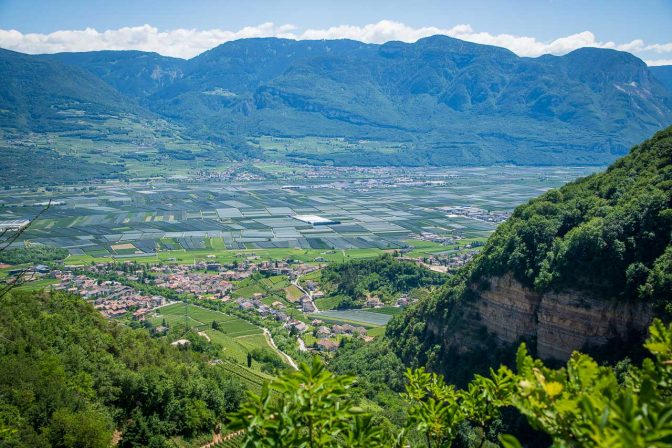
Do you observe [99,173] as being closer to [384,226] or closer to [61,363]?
[384,226]

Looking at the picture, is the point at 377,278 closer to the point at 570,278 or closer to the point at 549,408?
the point at 570,278

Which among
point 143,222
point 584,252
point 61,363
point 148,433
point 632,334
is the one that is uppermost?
point 584,252

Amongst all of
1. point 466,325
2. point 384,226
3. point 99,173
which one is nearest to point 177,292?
point 466,325

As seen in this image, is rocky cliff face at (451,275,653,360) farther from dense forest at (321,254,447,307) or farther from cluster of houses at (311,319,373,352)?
dense forest at (321,254,447,307)

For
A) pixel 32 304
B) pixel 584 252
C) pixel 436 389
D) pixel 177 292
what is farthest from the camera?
pixel 177 292

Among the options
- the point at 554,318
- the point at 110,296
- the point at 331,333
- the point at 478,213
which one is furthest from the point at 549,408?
the point at 478,213

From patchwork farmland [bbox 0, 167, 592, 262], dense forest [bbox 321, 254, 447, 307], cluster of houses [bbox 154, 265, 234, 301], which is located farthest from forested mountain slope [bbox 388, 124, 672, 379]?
patchwork farmland [bbox 0, 167, 592, 262]
